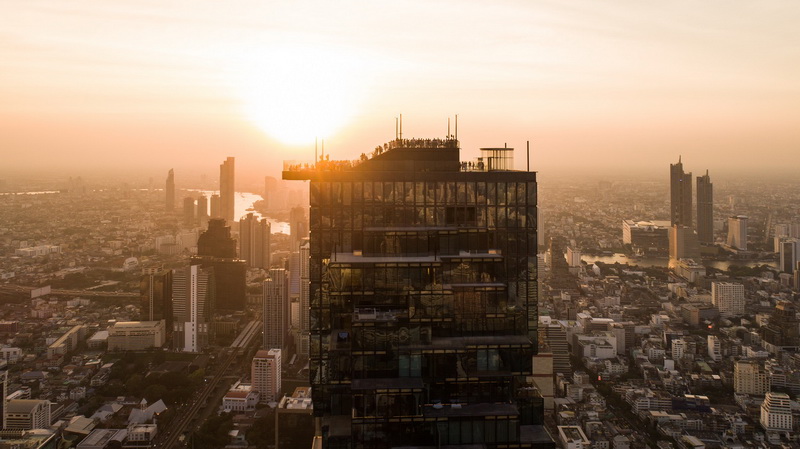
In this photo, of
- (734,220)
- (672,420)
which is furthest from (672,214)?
(672,420)

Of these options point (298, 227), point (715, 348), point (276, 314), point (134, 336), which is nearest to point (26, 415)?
point (134, 336)

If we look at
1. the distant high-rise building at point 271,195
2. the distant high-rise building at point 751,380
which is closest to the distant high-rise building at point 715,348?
the distant high-rise building at point 751,380

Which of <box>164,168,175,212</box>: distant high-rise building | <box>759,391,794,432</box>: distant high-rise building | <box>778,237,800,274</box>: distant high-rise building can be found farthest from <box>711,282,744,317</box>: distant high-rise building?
<box>164,168,175,212</box>: distant high-rise building

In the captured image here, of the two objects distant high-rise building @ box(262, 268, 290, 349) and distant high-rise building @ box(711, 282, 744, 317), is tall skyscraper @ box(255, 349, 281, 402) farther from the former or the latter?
distant high-rise building @ box(711, 282, 744, 317)

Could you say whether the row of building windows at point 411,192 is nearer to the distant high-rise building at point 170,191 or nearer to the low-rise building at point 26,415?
the low-rise building at point 26,415

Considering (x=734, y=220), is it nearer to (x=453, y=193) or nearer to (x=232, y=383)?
(x=232, y=383)

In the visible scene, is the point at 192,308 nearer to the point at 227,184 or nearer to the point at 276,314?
the point at 276,314
